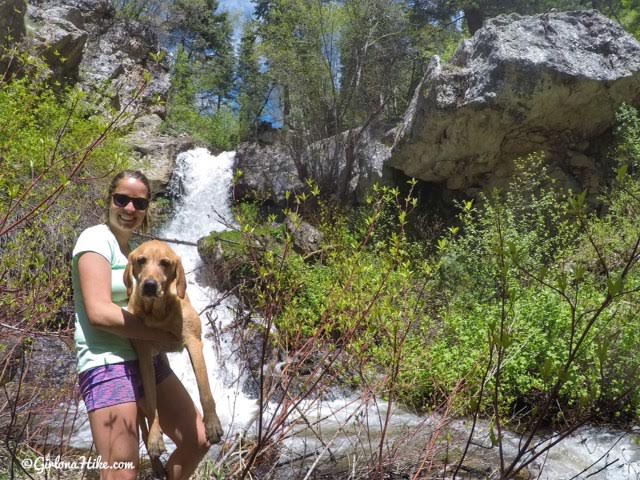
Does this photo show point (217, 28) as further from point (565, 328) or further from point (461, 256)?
point (565, 328)

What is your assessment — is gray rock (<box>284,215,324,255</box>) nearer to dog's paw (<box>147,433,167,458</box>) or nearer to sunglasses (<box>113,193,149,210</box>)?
sunglasses (<box>113,193,149,210</box>)

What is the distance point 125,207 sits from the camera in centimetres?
232

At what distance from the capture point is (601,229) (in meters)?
9.60

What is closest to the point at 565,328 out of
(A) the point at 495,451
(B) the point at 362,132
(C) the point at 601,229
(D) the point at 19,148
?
(A) the point at 495,451

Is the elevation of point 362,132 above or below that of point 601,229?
above

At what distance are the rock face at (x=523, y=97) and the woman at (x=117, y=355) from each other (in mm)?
9673

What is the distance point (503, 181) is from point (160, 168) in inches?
400

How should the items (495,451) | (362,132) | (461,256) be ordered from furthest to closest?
1. (362,132)
2. (461,256)
3. (495,451)

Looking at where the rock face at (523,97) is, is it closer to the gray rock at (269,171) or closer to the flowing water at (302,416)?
the gray rock at (269,171)

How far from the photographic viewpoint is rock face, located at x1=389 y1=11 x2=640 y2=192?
34.2 ft

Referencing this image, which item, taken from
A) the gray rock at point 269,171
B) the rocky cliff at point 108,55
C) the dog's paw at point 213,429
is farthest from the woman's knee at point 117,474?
the gray rock at point 269,171

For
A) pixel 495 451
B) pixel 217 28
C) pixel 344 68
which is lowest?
pixel 495 451

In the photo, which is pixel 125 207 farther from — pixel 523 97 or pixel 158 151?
pixel 158 151

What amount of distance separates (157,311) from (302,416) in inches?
35.1
